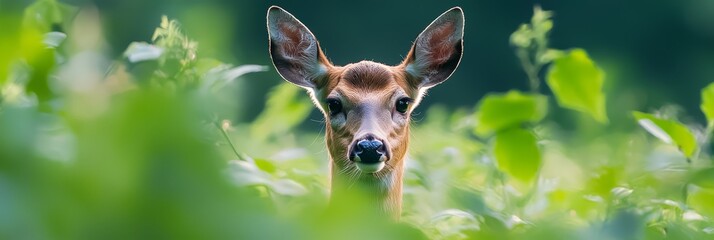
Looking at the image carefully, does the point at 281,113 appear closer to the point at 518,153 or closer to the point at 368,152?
the point at 368,152

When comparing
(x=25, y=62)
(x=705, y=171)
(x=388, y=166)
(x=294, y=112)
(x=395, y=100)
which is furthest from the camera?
(x=294, y=112)

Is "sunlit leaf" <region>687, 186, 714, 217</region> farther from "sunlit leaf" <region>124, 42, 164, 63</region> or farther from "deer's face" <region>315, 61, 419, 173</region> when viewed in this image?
"deer's face" <region>315, 61, 419, 173</region>

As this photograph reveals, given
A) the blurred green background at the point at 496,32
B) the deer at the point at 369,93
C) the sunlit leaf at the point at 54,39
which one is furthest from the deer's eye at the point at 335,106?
the blurred green background at the point at 496,32

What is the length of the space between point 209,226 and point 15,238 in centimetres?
8

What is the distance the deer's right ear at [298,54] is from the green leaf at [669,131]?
145cm

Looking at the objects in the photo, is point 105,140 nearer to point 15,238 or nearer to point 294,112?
point 15,238

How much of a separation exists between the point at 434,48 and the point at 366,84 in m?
0.31

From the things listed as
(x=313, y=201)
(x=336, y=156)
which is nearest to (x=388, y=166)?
(x=336, y=156)

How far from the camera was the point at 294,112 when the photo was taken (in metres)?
3.95

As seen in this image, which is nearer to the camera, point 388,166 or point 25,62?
point 25,62

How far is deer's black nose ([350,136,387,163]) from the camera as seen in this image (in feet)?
9.66

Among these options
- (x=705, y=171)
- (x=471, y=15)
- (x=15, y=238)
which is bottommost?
(x=15, y=238)

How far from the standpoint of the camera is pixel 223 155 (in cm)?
60

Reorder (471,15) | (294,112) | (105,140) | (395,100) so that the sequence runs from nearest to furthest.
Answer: (105,140)
(395,100)
(294,112)
(471,15)
